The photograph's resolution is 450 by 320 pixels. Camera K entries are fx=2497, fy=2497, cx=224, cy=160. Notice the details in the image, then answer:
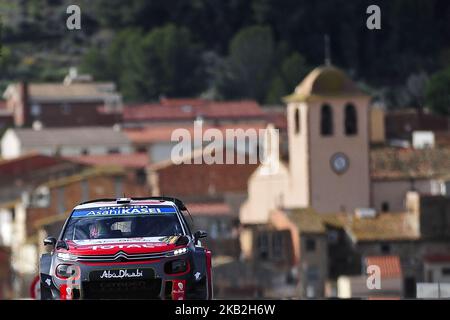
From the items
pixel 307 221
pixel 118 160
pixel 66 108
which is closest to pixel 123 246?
pixel 307 221

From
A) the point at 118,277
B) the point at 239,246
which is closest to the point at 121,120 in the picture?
the point at 239,246

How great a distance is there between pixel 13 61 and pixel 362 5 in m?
24.2

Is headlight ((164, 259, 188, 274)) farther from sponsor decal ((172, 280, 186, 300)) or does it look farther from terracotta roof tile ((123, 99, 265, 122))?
terracotta roof tile ((123, 99, 265, 122))

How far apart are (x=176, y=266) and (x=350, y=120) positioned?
101318 millimetres

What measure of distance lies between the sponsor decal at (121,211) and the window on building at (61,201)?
8431 cm

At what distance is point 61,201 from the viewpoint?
107000 millimetres

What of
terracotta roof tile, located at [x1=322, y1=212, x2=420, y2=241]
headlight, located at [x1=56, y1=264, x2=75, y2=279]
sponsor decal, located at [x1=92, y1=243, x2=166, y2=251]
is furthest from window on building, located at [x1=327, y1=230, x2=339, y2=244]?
sponsor decal, located at [x1=92, y1=243, x2=166, y2=251]

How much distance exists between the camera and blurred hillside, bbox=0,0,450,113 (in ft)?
556

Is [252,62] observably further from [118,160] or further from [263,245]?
[263,245]

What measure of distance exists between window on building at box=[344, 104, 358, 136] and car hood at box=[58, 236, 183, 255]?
99457 millimetres

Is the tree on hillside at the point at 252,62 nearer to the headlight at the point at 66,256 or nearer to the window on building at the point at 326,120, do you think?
the window on building at the point at 326,120

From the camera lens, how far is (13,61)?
164 m
